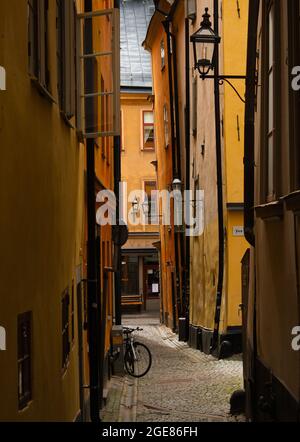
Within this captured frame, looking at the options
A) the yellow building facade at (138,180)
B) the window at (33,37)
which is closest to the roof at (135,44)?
the yellow building facade at (138,180)

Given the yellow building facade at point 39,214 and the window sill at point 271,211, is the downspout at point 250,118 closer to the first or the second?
→ the window sill at point 271,211

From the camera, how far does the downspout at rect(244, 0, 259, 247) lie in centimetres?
830

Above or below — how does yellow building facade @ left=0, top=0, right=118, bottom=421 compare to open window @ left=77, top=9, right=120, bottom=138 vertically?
below

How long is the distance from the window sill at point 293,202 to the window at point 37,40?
2.18 metres

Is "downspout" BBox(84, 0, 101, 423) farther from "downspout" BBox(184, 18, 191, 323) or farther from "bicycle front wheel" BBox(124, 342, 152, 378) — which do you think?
"downspout" BBox(184, 18, 191, 323)

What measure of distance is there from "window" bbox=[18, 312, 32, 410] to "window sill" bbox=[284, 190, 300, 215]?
2.25 meters

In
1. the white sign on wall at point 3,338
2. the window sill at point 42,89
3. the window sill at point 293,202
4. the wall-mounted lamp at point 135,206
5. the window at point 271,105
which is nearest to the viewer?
the white sign on wall at point 3,338

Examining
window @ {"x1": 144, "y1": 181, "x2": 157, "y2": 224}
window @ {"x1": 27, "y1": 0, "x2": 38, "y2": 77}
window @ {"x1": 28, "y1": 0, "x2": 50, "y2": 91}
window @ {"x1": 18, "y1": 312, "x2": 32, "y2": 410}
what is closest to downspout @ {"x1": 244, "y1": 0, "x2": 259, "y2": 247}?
window @ {"x1": 28, "y1": 0, "x2": 50, "y2": 91}

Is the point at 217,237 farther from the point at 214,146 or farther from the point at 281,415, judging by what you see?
the point at 281,415

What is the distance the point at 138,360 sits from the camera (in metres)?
14.8

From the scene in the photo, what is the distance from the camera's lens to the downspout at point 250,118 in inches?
327

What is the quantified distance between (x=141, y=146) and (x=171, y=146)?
520 inches

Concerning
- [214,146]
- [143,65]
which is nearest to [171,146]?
[214,146]

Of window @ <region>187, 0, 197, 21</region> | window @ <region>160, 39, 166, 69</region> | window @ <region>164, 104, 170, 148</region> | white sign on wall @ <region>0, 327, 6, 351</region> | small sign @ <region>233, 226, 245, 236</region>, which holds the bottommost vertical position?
white sign on wall @ <region>0, 327, 6, 351</region>
